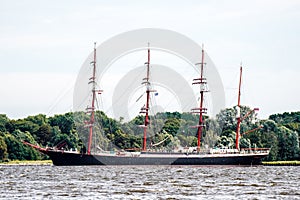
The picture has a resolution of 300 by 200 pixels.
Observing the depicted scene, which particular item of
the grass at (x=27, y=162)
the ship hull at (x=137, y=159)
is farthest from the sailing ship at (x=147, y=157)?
the grass at (x=27, y=162)

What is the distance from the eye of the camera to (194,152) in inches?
6319

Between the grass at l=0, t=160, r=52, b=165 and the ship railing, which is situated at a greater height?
the ship railing

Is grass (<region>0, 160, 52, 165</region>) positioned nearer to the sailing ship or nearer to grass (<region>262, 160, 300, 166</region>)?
the sailing ship

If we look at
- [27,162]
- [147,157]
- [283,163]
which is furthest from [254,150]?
[27,162]

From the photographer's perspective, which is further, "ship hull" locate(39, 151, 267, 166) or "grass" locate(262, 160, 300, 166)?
"grass" locate(262, 160, 300, 166)

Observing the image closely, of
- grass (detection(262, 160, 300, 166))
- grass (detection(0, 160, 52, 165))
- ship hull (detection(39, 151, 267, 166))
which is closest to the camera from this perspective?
ship hull (detection(39, 151, 267, 166))

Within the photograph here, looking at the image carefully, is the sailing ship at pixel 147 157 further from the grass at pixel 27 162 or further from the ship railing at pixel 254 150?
the grass at pixel 27 162

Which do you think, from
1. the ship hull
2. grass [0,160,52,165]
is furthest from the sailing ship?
grass [0,160,52,165]

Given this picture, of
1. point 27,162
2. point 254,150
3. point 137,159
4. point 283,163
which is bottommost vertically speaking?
point 27,162

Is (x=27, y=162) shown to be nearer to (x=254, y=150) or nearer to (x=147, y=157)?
(x=147, y=157)

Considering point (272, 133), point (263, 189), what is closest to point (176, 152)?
point (272, 133)

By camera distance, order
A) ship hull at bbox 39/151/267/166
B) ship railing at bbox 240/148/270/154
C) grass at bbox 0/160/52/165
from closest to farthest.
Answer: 1. ship hull at bbox 39/151/267/166
2. ship railing at bbox 240/148/270/154
3. grass at bbox 0/160/52/165

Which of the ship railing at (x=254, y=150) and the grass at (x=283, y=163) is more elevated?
the ship railing at (x=254, y=150)

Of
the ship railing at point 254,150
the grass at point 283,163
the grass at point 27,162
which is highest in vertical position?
the ship railing at point 254,150
